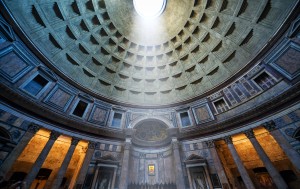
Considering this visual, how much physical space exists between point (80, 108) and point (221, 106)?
16.4 meters

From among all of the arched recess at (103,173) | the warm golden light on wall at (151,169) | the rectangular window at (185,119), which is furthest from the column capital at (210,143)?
the arched recess at (103,173)

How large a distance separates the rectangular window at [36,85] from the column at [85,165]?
695 centimetres

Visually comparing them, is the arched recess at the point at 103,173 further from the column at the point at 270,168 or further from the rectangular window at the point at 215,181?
the column at the point at 270,168

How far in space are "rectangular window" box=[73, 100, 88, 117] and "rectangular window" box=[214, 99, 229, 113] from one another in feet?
51.3

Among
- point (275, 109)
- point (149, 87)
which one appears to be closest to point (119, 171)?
point (149, 87)

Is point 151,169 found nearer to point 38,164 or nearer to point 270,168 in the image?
point 38,164

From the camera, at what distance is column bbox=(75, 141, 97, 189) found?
10.9 metres

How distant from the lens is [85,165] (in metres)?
11.8

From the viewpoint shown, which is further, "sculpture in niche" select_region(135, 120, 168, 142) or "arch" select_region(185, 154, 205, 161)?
"sculpture in niche" select_region(135, 120, 168, 142)

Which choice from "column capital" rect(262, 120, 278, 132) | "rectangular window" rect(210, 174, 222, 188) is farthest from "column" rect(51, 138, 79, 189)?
"column capital" rect(262, 120, 278, 132)

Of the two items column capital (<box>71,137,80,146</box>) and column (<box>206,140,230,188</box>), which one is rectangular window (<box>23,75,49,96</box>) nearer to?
column capital (<box>71,137,80,146</box>)

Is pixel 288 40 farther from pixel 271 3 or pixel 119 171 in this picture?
pixel 119 171

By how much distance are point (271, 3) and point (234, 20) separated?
327cm

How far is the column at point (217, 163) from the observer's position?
1073cm
